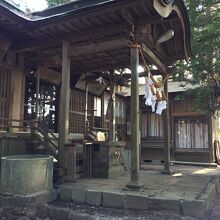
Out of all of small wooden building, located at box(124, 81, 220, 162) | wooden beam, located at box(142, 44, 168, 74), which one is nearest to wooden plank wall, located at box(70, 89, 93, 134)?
wooden beam, located at box(142, 44, 168, 74)

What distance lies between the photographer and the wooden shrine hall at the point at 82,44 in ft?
24.2

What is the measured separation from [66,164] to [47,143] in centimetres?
99

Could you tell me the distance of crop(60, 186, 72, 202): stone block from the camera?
7230 millimetres

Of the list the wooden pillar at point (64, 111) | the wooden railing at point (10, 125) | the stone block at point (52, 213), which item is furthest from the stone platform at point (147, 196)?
the wooden railing at point (10, 125)

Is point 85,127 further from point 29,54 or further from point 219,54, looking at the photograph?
point 219,54

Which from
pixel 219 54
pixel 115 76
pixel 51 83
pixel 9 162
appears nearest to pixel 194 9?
pixel 219 54

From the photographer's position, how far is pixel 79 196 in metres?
7.09

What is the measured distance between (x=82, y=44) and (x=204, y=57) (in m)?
5.31

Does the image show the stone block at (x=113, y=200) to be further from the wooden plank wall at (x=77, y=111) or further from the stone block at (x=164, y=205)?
the wooden plank wall at (x=77, y=111)

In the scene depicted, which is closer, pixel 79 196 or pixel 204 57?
pixel 79 196

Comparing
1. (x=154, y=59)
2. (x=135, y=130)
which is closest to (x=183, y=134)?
(x=154, y=59)

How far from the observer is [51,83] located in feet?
41.0

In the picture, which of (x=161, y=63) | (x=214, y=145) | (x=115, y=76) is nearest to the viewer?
(x=161, y=63)

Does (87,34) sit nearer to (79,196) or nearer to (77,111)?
(79,196)
